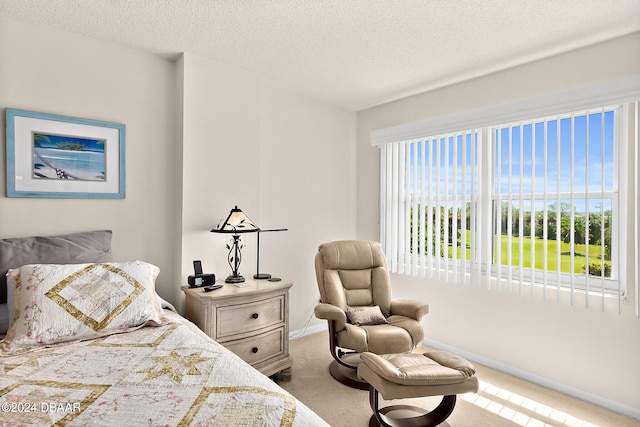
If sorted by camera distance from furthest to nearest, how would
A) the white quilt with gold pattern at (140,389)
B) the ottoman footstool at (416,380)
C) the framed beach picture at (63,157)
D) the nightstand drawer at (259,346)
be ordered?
the nightstand drawer at (259,346), the framed beach picture at (63,157), the ottoman footstool at (416,380), the white quilt with gold pattern at (140,389)

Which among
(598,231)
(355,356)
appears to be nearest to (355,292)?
(355,356)

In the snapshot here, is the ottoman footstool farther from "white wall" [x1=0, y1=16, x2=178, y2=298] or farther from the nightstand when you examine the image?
"white wall" [x1=0, y1=16, x2=178, y2=298]

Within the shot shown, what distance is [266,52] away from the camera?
2.85 meters

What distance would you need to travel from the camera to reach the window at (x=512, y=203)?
2605 millimetres

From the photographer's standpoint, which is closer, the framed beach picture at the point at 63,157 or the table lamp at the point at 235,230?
the framed beach picture at the point at 63,157

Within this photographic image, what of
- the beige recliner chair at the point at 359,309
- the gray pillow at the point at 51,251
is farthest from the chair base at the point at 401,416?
the gray pillow at the point at 51,251

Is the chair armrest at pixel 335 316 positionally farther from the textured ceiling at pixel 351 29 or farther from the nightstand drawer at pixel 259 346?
the textured ceiling at pixel 351 29

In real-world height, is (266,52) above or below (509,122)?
above

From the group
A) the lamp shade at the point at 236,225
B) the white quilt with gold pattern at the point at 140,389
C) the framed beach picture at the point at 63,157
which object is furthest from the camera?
the lamp shade at the point at 236,225

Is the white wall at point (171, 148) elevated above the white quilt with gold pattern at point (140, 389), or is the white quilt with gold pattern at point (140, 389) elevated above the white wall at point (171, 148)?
the white wall at point (171, 148)

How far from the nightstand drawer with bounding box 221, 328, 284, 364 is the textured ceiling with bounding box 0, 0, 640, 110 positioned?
2.21 m

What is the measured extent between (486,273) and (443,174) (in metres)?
1.02

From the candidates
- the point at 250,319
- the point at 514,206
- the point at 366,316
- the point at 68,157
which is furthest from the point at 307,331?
the point at 68,157

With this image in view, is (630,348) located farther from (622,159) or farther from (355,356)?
(355,356)
